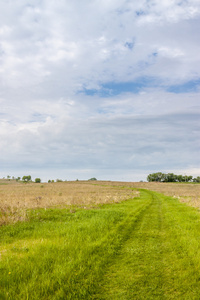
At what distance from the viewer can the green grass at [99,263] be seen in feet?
19.7

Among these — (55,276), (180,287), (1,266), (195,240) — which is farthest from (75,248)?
(195,240)

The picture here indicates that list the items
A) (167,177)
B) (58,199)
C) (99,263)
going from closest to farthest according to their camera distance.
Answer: (99,263) → (58,199) → (167,177)

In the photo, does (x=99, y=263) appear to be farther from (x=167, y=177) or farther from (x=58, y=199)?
(x=167, y=177)

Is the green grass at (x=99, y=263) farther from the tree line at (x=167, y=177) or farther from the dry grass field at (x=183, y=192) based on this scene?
the tree line at (x=167, y=177)

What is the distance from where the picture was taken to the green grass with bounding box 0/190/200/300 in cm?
599

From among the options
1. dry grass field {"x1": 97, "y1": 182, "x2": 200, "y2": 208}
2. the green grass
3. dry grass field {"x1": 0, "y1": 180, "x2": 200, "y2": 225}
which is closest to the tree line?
dry grass field {"x1": 97, "y1": 182, "x2": 200, "y2": 208}

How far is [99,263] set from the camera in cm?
772

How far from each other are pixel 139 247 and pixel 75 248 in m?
2.97

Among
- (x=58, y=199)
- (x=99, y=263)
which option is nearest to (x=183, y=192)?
(x=58, y=199)

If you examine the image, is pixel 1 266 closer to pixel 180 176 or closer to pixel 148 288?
pixel 148 288

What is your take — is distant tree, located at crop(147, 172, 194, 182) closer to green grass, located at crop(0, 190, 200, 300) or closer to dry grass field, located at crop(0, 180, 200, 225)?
dry grass field, located at crop(0, 180, 200, 225)

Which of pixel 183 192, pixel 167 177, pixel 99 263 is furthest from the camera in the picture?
pixel 167 177

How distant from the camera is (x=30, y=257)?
26.1ft

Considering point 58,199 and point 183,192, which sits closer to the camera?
point 58,199
